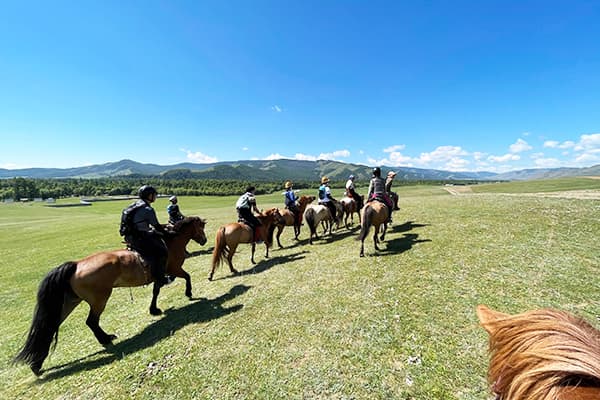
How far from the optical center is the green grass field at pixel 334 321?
400 centimetres

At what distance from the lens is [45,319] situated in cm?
504

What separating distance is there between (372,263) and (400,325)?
356cm

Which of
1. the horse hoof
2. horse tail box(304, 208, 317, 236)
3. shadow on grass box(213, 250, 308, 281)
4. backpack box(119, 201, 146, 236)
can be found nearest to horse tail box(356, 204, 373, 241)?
shadow on grass box(213, 250, 308, 281)

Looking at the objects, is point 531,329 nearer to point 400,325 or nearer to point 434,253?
point 400,325

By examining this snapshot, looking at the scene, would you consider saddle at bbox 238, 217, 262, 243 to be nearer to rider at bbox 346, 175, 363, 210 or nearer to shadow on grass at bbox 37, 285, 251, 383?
shadow on grass at bbox 37, 285, 251, 383

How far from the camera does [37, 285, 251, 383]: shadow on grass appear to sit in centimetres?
508

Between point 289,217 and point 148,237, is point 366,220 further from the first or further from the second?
point 148,237

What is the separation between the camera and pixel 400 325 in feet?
16.4

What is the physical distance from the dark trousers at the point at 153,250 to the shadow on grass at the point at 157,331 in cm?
116

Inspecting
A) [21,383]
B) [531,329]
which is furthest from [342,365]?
[21,383]

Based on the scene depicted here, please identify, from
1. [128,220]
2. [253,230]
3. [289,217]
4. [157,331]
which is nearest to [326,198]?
[289,217]

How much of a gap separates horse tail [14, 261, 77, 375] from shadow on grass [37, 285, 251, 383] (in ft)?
1.61

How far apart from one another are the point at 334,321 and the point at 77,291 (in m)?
5.89

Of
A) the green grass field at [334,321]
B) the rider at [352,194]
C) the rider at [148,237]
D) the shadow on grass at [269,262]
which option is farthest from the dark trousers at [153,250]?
the rider at [352,194]
